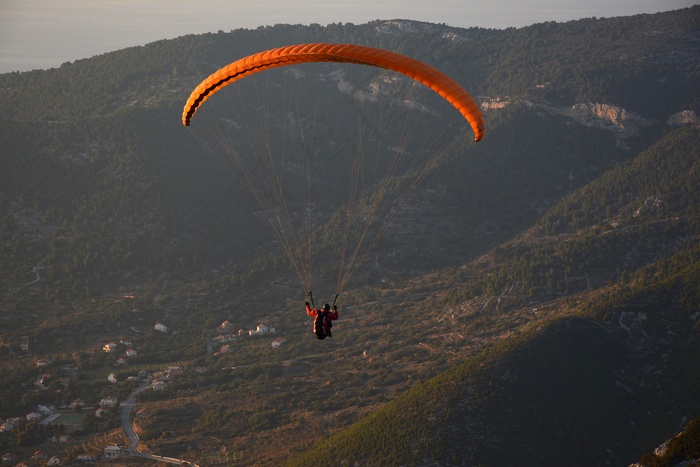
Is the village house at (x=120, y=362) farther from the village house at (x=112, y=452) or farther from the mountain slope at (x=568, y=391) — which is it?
the mountain slope at (x=568, y=391)

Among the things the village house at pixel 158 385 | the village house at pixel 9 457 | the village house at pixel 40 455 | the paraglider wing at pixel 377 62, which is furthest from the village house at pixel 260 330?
the paraglider wing at pixel 377 62

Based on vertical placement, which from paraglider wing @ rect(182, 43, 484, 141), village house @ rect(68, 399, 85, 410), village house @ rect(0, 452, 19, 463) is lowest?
village house @ rect(0, 452, 19, 463)

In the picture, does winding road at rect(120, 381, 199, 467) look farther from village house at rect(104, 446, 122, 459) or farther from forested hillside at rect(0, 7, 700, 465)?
forested hillside at rect(0, 7, 700, 465)

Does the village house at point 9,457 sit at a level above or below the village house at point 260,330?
below

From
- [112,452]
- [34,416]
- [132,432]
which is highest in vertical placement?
[34,416]

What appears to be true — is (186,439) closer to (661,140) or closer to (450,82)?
(450,82)

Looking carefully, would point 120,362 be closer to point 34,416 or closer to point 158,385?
point 158,385

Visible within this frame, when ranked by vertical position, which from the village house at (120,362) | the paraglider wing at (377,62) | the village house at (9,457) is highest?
the paraglider wing at (377,62)

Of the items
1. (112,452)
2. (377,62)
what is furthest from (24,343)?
(377,62)

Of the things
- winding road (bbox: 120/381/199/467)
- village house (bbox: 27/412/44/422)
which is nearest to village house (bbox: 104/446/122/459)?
winding road (bbox: 120/381/199/467)
